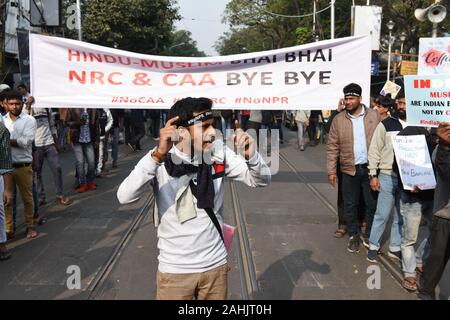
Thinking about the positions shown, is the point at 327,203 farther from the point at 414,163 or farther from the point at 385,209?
the point at 414,163

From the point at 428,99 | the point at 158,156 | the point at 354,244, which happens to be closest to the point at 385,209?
the point at 354,244

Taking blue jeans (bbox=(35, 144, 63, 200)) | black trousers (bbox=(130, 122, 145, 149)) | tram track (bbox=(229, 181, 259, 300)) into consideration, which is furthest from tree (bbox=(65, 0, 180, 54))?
tram track (bbox=(229, 181, 259, 300))

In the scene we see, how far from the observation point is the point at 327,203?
781 cm

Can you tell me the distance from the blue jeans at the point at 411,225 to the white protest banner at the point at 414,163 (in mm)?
186

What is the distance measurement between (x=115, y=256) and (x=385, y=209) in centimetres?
304

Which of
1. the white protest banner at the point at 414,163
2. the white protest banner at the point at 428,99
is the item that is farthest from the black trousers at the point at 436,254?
the white protest banner at the point at 428,99

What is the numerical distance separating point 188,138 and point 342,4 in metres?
40.2

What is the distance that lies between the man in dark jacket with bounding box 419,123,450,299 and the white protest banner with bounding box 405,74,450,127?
0.13 m

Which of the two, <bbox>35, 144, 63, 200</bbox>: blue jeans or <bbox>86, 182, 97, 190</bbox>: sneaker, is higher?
<bbox>35, 144, 63, 200</bbox>: blue jeans

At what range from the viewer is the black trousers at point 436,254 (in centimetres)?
395

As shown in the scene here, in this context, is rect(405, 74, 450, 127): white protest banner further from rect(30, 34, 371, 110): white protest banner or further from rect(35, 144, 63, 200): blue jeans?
rect(35, 144, 63, 200): blue jeans

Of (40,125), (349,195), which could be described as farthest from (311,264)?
(40,125)

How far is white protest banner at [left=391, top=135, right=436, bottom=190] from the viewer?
4.47 m

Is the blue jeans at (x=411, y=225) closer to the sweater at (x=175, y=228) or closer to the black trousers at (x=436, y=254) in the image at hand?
the black trousers at (x=436, y=254)
